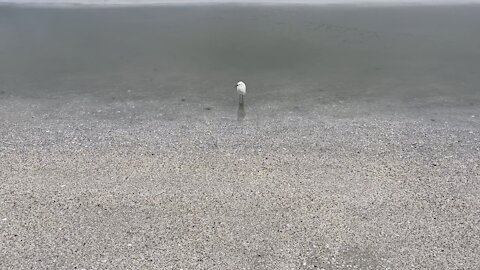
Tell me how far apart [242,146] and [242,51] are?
4679mm

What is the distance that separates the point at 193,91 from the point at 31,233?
4.63 meters

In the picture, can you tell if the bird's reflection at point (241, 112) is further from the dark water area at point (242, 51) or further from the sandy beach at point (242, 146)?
the dark water area at point (242, 51)

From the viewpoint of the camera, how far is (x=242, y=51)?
37.1 ft

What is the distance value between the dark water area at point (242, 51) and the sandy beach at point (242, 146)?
0.20ft

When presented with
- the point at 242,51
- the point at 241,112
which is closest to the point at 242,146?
the point at 241,112

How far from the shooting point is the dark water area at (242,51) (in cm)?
952

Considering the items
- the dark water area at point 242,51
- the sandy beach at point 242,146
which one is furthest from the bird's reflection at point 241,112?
the dark water area at point 242,51

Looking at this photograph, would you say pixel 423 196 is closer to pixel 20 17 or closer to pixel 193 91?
pixel 193 91

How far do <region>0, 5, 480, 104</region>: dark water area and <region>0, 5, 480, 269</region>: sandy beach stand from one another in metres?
0.06

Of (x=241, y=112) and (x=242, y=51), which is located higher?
(x=242, y=51)

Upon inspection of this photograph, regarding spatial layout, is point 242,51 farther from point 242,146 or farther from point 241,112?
point 242,146

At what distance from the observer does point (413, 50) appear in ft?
36.9

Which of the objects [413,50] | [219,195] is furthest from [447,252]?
[413,50]

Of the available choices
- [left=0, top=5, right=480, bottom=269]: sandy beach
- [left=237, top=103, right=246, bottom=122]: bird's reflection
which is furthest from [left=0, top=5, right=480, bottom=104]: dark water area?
[left=237, top=103, right=246, bottom=122]: bird's reflection
